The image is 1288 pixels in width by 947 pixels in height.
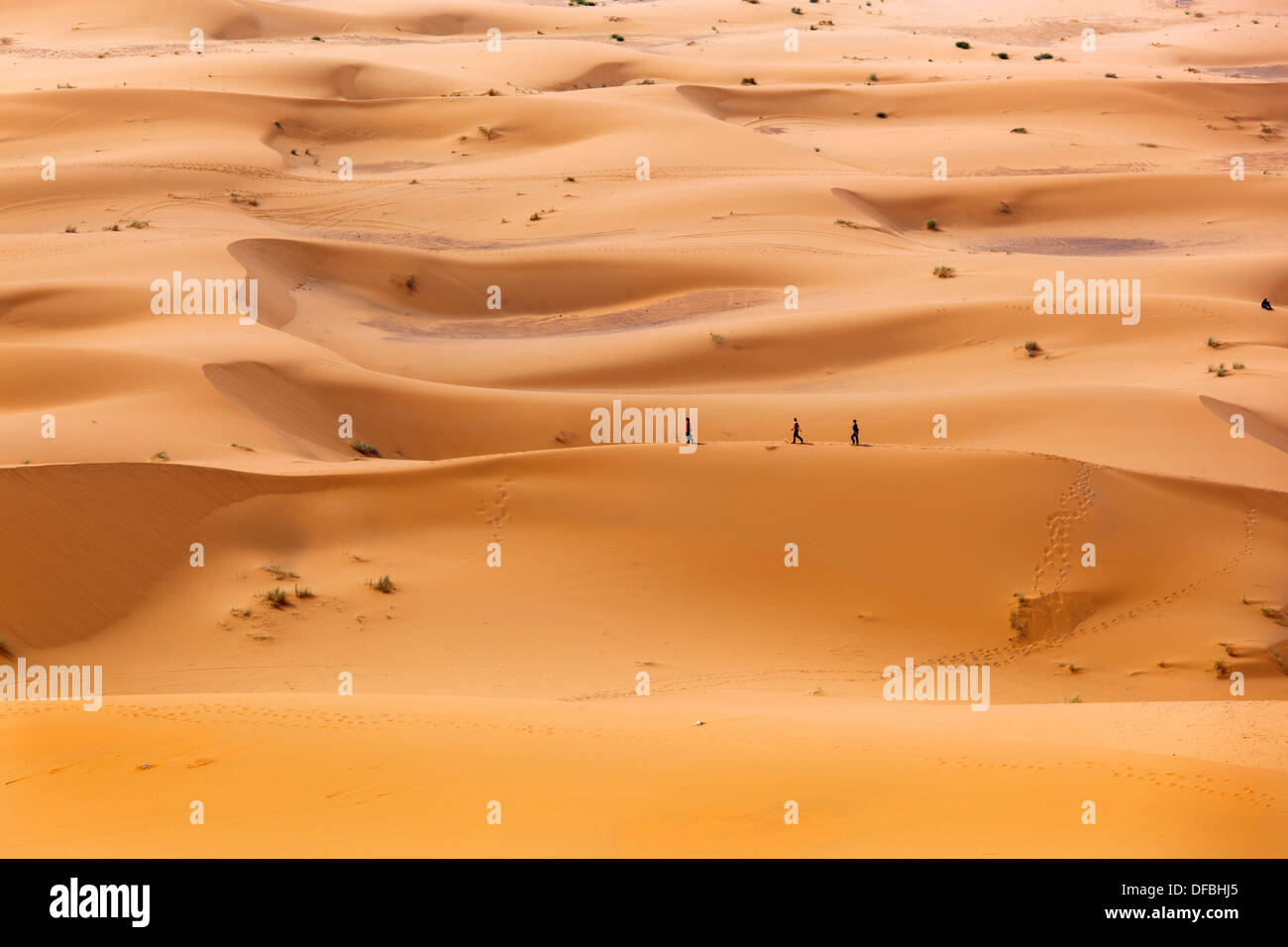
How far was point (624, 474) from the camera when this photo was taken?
14539 millimetres

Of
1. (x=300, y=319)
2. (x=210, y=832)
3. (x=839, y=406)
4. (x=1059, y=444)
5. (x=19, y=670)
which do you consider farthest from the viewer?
(x=300, y=319)

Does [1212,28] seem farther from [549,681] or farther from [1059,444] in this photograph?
A: [549,681]

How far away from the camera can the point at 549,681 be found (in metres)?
11.0

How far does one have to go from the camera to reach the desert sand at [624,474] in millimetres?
7090

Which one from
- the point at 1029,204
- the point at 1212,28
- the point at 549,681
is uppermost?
the point at 1212,28

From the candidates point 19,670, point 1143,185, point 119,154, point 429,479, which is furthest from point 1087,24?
point 19,670

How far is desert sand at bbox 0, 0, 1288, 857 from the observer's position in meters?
7.09

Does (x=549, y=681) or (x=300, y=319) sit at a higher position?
(x=300, y=319)

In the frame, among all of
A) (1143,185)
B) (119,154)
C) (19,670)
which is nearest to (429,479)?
(19,670)

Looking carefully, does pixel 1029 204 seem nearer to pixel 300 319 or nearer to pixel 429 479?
pixel 300 319

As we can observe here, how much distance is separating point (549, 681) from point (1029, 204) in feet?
78.2
